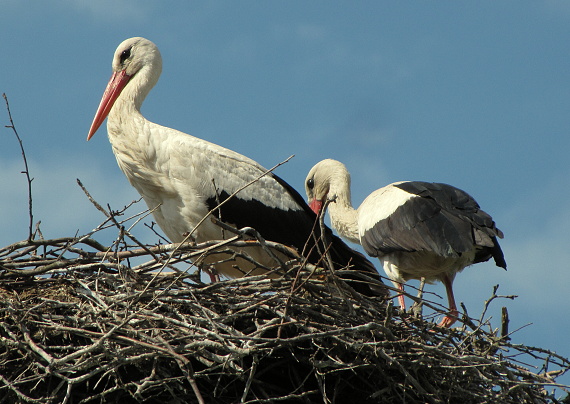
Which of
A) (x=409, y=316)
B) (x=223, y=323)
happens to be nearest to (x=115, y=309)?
(x=223, y=323)

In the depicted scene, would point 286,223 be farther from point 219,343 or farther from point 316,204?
point 316,204

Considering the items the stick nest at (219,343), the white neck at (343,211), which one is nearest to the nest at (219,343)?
the stick nest at (219,343)

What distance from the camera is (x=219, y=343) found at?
4402 millimetres

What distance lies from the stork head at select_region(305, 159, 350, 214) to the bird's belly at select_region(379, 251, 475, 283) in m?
1.55

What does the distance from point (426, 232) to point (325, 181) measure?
2.28 meters

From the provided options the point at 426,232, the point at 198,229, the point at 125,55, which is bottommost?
the point at 198,229

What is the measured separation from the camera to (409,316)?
5004 millimetres

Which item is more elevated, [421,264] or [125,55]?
[125,55]

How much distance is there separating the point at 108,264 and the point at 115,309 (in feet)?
1.08

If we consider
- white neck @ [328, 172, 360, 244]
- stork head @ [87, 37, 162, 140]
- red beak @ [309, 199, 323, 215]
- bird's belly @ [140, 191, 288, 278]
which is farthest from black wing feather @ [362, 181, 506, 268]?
stork head @ [87, 37, 162, 140]

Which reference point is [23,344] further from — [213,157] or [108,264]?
[213,157]

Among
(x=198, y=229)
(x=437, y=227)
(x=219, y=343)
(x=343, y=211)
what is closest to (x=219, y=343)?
(x=219, y=343)

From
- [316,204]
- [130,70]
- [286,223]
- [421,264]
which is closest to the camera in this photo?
[286,223]

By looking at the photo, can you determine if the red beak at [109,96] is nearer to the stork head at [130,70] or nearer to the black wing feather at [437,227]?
the stork head at [130,70]
